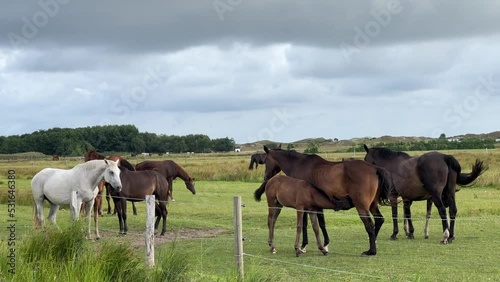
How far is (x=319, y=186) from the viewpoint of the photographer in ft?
40.8

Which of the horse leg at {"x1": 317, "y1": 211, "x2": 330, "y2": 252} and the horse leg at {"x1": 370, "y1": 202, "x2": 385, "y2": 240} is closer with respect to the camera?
the horse leg at {"x1": 370, "y1": 202, "x2": 385, "y2": 240}

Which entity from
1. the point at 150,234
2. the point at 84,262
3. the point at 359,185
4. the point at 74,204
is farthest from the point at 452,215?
the point at 84,262

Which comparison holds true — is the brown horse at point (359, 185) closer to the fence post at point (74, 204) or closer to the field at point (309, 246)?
the field at point (309, 246)

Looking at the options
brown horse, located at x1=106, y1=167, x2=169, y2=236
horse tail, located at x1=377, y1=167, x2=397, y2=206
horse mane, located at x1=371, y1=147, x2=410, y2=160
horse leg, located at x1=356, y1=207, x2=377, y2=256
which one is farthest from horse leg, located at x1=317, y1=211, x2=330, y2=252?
brown horse, located at x1=106, y1=167, x2=169, y2=236

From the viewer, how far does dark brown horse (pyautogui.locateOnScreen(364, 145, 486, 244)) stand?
13922mm

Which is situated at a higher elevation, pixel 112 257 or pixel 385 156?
pixel 385 156

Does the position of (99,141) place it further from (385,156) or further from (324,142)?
(385,156)

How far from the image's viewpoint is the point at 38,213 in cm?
1357

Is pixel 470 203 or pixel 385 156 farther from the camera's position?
pixel 470 203

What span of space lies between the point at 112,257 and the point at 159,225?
9071mm

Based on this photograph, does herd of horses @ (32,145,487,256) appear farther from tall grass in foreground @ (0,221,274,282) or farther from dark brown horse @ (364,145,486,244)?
tall grass in foreground @ (0,221,274,282)

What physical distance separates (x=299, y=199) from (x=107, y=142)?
308 ft

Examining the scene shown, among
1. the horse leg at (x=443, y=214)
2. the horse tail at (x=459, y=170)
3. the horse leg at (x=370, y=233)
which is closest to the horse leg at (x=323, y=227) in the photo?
the horse leg at (x=370, y=233)

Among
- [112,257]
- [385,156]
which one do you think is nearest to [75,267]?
[112,257]
